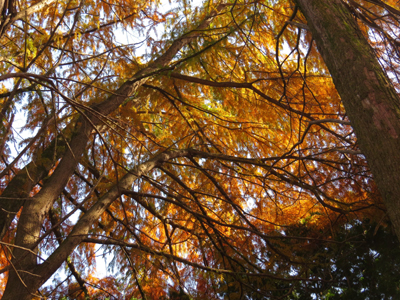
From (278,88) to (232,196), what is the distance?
1.56 metres

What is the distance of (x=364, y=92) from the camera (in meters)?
1.74

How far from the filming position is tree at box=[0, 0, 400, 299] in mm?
2145

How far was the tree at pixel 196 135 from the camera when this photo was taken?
2145mm

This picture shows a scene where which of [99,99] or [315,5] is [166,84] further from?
[315,5]

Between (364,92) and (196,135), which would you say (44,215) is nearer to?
(196,135)

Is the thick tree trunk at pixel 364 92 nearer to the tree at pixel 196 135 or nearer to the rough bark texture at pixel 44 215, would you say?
the tree at pixel 196 135

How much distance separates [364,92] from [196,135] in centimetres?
304


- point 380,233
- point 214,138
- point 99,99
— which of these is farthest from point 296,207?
point 99,99

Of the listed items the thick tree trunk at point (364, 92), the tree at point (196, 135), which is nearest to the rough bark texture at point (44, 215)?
the tree at point (196, 135)

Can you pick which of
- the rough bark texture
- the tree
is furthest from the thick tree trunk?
the rough bark texture

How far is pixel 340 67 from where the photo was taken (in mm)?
1912

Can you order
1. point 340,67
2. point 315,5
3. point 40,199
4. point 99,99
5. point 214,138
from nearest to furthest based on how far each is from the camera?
point 340,67 < point 315,5 < point 40,199 < point 99,99 < point 214,138

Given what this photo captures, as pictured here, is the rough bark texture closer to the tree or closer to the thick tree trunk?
the tree

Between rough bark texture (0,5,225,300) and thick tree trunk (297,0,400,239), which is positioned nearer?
thick tree trunk (297,0,400,239)
